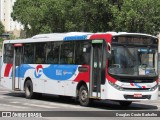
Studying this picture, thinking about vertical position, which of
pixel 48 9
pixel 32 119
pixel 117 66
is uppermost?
pixel 48 9

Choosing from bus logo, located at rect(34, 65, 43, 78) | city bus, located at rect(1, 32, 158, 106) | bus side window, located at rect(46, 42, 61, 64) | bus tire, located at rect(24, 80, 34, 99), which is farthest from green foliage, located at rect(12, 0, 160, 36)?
bus side window, located at rect(46, 42, 61, 64)

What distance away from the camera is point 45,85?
904 inches

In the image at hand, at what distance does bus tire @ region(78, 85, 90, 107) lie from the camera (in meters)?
19.7

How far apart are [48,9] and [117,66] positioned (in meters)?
25.0

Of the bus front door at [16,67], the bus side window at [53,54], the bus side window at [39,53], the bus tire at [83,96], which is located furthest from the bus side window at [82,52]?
the bus front door at [16,67]

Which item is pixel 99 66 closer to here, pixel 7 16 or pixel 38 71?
pixel 38 71

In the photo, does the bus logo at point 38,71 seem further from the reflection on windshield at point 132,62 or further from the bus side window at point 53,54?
the reflection on windshield at point 132,62

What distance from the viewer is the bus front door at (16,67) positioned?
25375 millimetres

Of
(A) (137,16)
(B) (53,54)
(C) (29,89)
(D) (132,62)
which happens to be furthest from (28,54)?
(A) (137,16)

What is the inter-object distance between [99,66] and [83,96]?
5.35 feet

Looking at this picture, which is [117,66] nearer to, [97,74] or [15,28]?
[97,74]

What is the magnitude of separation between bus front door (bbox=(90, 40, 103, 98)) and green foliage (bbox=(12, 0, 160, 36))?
12.2 meters

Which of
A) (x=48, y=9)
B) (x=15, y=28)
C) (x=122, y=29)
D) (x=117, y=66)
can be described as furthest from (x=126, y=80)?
(x=15, y=28)

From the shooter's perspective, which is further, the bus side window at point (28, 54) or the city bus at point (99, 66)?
the bus side window at point (28, 54)
